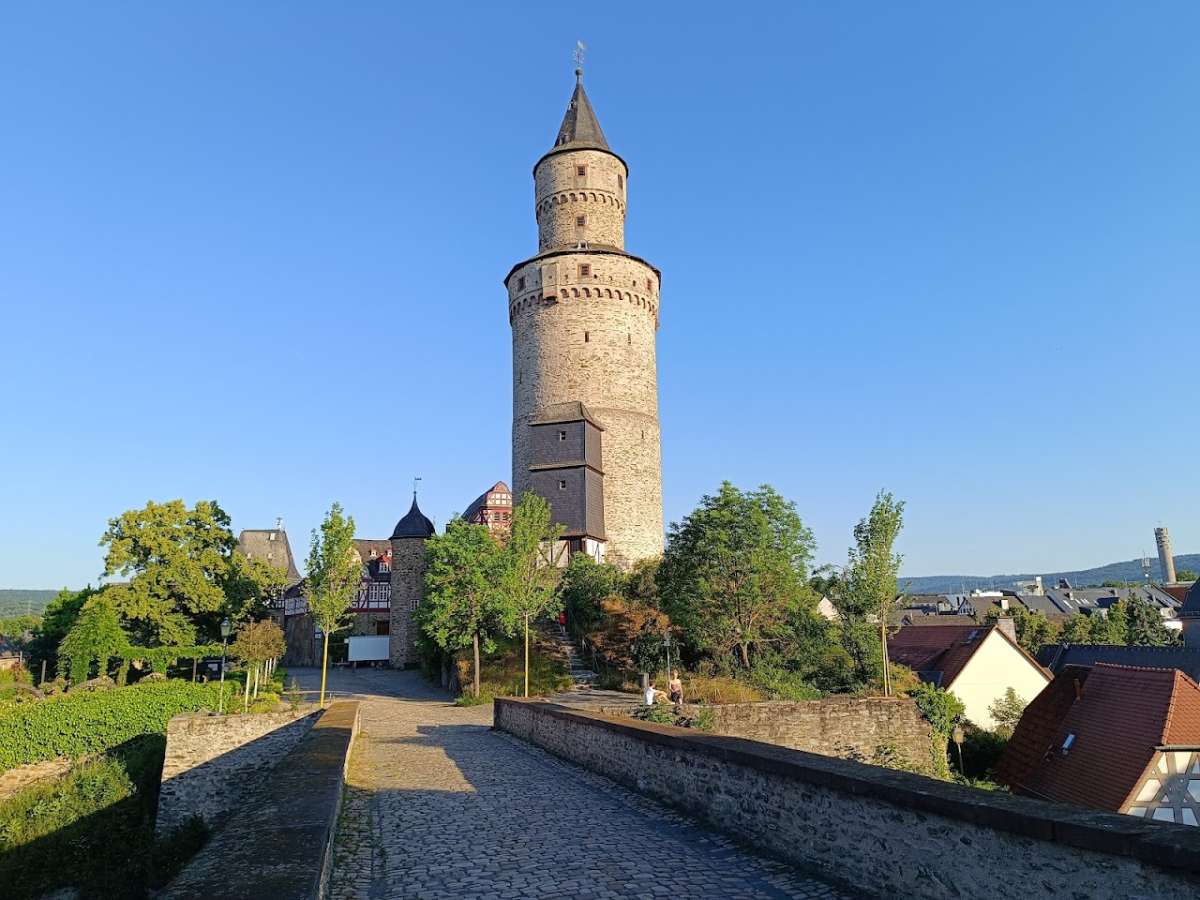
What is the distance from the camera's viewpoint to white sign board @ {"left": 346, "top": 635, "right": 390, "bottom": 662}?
4290 cm

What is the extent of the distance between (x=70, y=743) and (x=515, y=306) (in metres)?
26.2

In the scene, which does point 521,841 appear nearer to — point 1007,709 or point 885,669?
point 885,669

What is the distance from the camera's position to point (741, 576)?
2173cm

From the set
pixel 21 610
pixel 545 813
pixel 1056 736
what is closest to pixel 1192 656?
pixel 1056 736

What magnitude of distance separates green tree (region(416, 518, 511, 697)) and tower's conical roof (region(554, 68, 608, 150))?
24.7 metres

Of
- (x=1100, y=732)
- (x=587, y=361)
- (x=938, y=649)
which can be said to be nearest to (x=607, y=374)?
(x=587, y=361)

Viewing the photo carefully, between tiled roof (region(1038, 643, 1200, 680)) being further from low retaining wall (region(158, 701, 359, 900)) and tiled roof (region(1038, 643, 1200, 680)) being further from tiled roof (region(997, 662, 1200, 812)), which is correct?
low retaining wall (region(158, 701, 359, 900))

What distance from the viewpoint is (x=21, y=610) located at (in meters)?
180

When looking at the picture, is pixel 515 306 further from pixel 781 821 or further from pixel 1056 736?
pixel 781 821

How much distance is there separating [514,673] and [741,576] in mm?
8008

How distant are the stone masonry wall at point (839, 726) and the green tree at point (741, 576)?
3514 mm

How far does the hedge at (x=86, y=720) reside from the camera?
76.7 ft

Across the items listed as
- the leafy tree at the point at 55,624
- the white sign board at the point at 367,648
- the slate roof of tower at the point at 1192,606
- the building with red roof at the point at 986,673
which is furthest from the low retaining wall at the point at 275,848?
A: the slate roof of tower at the point at 1192,606

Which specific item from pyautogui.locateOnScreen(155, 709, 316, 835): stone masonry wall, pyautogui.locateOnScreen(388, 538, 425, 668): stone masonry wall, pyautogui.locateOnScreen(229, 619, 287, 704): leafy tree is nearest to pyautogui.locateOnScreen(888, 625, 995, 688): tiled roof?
pyautogui.locateOnScreen(155, 709, 316, 835): stone masonry wall
